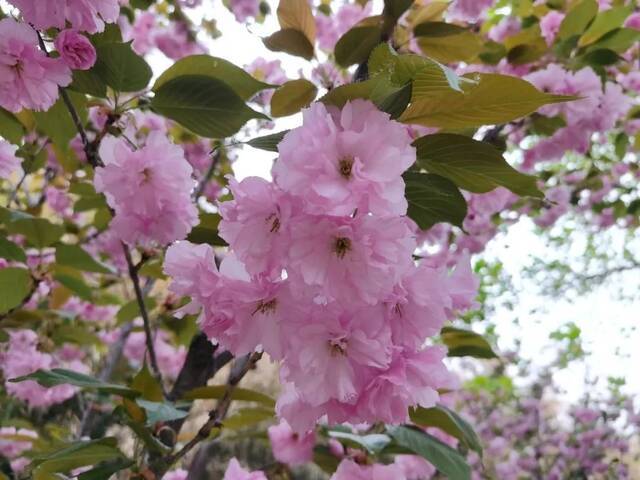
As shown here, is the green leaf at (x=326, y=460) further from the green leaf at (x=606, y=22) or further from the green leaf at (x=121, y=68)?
the green leaf at (x=606, y=22)

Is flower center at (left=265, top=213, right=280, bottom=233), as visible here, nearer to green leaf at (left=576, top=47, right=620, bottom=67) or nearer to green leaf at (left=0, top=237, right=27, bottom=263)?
green leaf at (left=0, top=237, right=27, bottom=263)

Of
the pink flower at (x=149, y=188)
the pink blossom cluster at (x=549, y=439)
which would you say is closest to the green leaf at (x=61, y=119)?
the pink flower at (x=149, y=188)

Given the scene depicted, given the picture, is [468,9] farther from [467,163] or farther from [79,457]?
[79,457]

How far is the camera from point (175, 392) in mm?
1064

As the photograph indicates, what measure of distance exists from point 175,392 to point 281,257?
0.64 m

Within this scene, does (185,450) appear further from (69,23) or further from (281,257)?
(69,23)

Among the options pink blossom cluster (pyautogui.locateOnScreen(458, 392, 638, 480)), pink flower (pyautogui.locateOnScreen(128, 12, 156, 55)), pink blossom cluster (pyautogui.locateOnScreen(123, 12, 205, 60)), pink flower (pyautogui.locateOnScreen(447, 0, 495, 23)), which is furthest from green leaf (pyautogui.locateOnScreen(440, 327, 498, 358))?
pink blossom cluster (pyautogui.locateOnScreen(458, 392, 638, 480))

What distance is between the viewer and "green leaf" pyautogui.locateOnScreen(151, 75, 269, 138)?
806 mm

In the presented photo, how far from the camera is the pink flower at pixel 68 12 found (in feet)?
2.19

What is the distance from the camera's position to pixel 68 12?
2.26 ft

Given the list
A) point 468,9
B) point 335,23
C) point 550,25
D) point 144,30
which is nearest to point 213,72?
point 468,9

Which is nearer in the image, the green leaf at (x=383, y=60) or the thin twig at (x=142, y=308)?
the green leaf at (x=383, y=60)

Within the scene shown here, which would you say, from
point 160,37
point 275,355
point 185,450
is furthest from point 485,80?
point 160,37

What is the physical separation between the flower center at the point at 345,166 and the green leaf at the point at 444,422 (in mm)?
571
